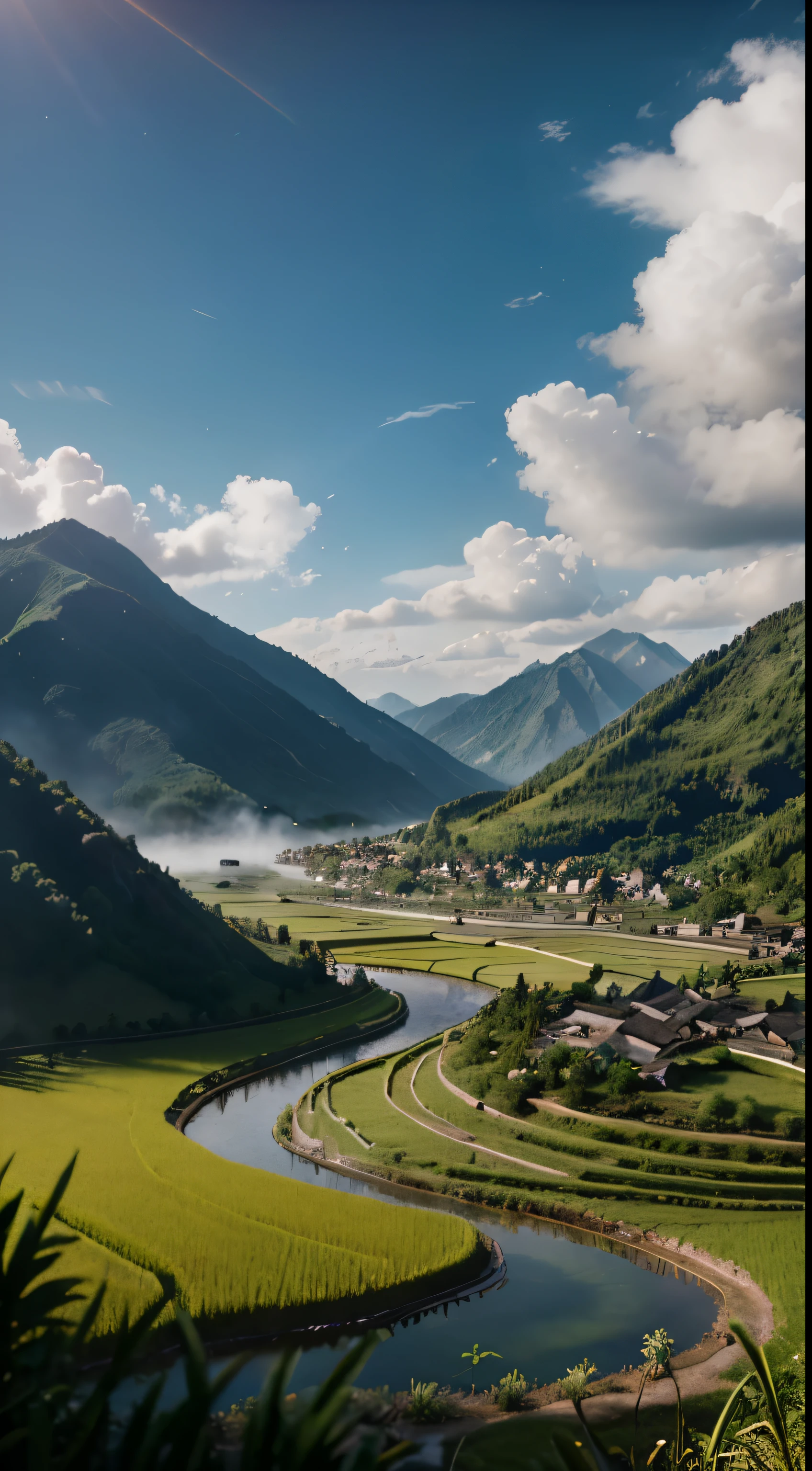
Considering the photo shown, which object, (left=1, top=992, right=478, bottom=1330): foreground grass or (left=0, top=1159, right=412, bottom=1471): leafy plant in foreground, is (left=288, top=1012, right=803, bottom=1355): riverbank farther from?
(left=0, top=1159, right=412, bottom=1471): leafy plant in foreground

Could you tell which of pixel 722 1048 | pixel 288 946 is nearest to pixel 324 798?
pixel 288 946

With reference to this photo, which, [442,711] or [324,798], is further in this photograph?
[442,711]

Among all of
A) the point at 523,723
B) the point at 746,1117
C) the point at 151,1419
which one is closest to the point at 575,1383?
the point at 151,1419

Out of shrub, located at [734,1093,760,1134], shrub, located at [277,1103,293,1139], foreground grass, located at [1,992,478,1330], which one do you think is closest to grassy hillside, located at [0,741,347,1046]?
foreground grass, located at [1,992,478,1330]

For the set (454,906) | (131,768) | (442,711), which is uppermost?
(442,711)

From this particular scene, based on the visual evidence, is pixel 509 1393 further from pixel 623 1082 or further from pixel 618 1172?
pixel 623 1082

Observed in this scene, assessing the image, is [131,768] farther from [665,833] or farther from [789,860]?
[789,860]
